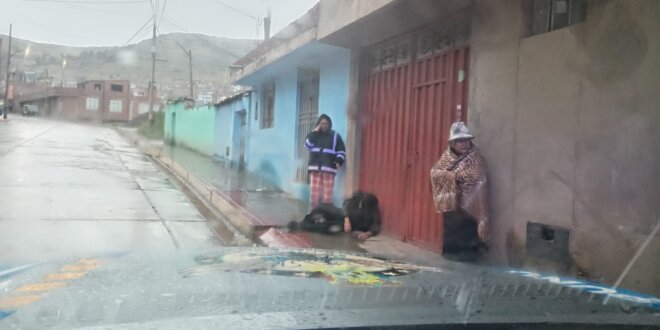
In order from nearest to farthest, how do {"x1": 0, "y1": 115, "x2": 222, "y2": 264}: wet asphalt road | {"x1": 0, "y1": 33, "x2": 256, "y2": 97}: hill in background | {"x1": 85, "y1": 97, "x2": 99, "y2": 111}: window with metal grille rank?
{"x1": 0, "y1": 115, "x2": 222, "y2": 264}: wet asphalt road < {"x1": 0, "y1": 33, "x2": 256, "y2": 97}: hill in background < {"x1": 85, "y1": 97, "x2": 99, "y2": 111}: window with metal grille

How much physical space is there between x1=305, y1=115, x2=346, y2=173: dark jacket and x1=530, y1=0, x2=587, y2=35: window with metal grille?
3.50m

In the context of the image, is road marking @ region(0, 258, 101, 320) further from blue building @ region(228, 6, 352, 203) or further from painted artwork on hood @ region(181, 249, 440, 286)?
blue building @ region(228, 6, 352, 203)

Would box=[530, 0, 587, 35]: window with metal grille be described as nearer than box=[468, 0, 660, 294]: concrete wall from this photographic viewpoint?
No

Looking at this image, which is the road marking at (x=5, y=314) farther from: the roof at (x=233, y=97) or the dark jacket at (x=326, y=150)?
the roof at (x=233, y=97)

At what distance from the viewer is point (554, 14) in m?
4.73

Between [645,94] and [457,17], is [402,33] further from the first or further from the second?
[645,94]

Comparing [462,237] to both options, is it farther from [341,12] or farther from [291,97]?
[291,97]

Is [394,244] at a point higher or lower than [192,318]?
lower

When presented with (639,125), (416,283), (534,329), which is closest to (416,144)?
(639,125)

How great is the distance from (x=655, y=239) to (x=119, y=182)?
11448 mm

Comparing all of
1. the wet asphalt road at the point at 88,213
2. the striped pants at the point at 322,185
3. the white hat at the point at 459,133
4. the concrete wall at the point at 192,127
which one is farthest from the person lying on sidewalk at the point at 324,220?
the concrete wall at the point at 192,127

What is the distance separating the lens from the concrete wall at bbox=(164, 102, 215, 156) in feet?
72.8

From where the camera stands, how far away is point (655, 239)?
12.2 ft

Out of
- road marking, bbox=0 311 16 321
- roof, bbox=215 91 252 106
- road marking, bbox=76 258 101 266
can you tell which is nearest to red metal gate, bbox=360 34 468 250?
road marking, bbox=76 258 101 266
